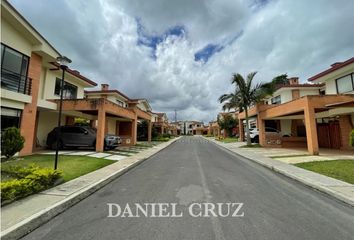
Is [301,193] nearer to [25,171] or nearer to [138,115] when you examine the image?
[25,171]

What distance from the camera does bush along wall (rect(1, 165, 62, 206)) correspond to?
4602 mm

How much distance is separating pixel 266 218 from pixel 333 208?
2034mm

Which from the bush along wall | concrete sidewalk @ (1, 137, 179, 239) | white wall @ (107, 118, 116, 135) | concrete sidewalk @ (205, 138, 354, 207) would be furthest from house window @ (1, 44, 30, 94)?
concrete sidewalk @ (205, 138, 354, 207)

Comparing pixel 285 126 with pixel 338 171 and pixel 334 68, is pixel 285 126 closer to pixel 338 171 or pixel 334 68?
pixel 334 68

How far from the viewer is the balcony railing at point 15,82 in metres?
10.9

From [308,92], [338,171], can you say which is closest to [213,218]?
[338,171]

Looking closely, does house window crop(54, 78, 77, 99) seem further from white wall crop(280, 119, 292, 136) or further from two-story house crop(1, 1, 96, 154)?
white wall crop(280, 119, 292, 136)

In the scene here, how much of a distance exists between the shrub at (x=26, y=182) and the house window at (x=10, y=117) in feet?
18.3

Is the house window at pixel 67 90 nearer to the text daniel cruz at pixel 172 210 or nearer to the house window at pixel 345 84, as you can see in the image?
the text daniel cruz at pixel 172 210

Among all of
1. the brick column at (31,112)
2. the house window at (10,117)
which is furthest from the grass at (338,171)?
the house window at (10,117)

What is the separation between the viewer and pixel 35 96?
41.7 feet

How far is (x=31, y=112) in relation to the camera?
12352mm

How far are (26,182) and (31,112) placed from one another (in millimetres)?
9084

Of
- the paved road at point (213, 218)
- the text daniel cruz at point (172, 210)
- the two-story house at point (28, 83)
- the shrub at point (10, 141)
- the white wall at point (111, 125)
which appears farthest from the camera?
the white wall at point (111, 125)
